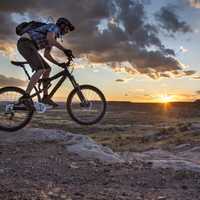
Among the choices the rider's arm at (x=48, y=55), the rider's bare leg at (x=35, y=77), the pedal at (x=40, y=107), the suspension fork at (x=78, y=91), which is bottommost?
the pedal at (x=40, y=107)

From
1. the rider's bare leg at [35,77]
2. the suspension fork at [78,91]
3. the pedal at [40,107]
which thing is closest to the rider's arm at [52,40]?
the rider's bare leg at [35,77]

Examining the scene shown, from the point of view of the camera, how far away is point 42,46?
14.4 metres

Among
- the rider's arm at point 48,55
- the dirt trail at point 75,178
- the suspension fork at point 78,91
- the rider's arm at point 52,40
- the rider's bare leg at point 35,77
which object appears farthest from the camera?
the dirt trail at point 75,178

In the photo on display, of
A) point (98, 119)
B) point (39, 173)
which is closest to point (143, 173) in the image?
point (39, 173)

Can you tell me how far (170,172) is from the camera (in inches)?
786

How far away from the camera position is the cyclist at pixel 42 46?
45.5 ft

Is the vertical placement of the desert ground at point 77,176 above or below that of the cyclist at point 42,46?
below

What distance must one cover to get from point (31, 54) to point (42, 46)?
0.42 metres

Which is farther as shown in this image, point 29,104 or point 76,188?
point 76,188

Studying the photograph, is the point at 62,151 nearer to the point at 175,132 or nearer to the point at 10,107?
the point at 10,107

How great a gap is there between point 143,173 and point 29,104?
260 inches

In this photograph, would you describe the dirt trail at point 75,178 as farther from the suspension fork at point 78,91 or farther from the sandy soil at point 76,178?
the suspension fork at point 78,91

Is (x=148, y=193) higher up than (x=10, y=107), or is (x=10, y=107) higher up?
(x=10, y=107)

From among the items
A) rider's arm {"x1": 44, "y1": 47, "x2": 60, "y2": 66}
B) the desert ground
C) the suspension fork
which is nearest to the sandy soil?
the desert ground
